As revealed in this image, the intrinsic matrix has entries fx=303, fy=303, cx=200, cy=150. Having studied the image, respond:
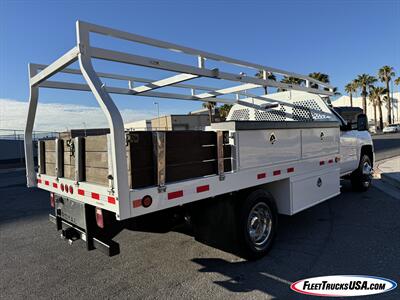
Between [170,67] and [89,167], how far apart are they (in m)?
1.23

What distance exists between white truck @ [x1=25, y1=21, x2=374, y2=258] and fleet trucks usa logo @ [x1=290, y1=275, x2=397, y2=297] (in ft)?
2.36

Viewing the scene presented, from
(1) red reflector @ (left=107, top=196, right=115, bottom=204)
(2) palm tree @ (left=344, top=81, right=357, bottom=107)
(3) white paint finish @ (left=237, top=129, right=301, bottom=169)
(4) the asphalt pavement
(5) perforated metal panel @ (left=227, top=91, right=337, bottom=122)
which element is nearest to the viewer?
(1) red reflector @ (left=107, top=196, right=115, bottom=204)

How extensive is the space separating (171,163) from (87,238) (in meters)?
1.17

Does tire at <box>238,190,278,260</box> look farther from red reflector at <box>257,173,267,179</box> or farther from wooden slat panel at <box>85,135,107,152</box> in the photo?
wooden slat panel at <box>85,135,107,152</box>

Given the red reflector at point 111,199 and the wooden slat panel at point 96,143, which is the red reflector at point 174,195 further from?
the wooden slat panel at point 96,143

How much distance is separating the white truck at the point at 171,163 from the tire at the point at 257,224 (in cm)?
1

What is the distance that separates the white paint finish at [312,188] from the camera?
415 centimetres

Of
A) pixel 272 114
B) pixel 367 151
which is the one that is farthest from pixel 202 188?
pixel 367 151

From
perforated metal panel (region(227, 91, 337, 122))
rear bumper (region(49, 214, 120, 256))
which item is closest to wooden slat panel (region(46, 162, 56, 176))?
rear bumper (region(49, 214, 120, 256))

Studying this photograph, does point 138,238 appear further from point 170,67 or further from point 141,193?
point 170,67

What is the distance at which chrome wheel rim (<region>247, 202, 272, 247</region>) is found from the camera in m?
3.67

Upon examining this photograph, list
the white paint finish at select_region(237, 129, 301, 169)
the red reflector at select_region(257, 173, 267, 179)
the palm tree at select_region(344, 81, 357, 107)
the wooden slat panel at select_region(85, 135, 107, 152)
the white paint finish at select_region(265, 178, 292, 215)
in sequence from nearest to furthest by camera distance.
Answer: the wooden slat panel at select_region(85, 135, 107, 152) < the white paint finish at select_region(237, 129, 301, 169) < the red reflector at select_region(257, 173, 267, 179) < the white paint finish at select_region(265, 178, 292, 215) < the palm tree at select_region(344, 81, 357, 107)

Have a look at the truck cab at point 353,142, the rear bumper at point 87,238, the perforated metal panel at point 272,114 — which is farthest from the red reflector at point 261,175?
the truck cab at point 353,142

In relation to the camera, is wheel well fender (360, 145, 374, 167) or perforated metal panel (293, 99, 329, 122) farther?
wheel well fender (360, 145, 374, 167)
